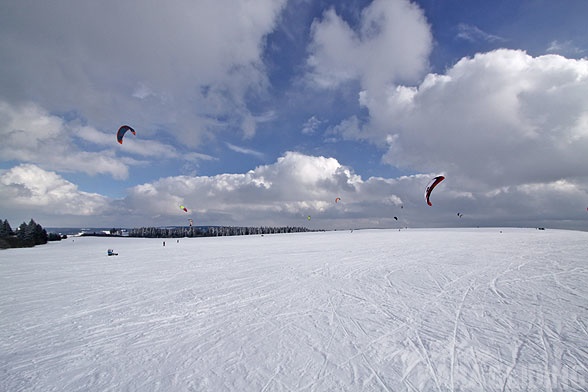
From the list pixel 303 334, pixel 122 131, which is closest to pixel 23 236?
pixel 122 131

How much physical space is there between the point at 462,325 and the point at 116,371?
8257 millimetres

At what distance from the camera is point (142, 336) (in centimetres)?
693

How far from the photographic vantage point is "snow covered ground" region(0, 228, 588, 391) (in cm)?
507

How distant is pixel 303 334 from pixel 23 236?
71.0m

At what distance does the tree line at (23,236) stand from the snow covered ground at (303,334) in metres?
49.0

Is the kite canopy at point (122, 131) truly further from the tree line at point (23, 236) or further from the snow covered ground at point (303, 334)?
the tree line at point (23, 236)

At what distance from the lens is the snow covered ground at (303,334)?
507 centimetres

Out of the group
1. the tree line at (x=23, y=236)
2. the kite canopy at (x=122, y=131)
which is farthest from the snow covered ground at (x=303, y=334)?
the tree line at (x=23, y=236)

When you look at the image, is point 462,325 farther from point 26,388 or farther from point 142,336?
point 26,388

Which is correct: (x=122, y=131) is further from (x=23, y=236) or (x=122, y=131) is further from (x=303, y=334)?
(x=23, y=236)

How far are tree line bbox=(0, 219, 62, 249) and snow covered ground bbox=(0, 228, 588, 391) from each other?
49.0 metres

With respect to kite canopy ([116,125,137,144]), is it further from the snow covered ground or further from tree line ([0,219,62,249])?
tree line ([0,219,62,249])

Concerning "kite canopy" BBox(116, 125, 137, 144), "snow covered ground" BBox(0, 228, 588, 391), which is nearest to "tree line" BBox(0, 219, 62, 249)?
"kite canopy" BBox(116, 125, 137, 144)

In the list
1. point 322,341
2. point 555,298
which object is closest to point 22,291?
point 322,341
